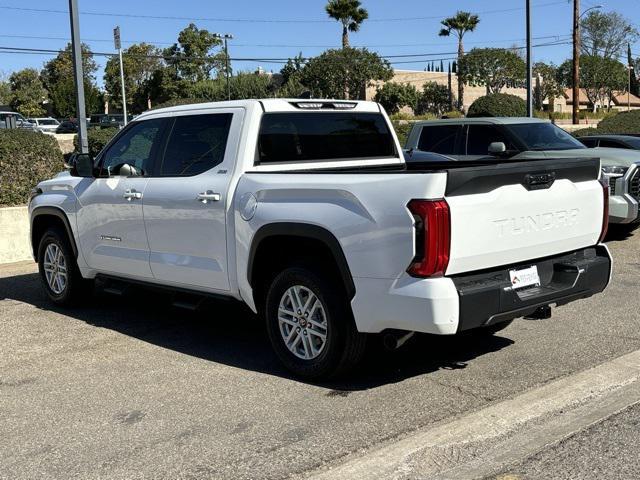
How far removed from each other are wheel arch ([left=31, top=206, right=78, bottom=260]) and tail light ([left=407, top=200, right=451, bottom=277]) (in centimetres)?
415

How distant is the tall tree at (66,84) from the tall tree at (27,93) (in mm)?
1142

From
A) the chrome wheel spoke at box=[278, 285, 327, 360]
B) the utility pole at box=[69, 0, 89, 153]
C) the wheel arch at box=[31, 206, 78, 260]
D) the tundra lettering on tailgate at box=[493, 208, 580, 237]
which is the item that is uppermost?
the utility pole at box=[69, 0, 89, 153]

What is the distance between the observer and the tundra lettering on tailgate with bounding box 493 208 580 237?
459 cm

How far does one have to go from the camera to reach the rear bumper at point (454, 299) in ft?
14.1

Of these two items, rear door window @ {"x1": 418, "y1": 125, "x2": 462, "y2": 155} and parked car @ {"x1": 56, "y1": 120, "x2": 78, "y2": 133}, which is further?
parked car @ {"x1": 56, "y1": 120, "x2": 78, "y2": 133}

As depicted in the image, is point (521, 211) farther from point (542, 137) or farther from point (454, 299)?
point (542, 137)

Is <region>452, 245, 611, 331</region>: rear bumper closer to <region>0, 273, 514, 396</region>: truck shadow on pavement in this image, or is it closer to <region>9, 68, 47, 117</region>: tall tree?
<region>0, 273, 514, 396</region>: truck shadow on pavement

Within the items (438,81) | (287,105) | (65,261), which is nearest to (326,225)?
(287,105)

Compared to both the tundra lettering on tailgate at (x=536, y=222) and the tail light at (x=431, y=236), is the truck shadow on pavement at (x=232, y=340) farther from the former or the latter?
the tundra lettering on tailgate at (x=536, y=222)

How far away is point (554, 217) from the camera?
4945mm

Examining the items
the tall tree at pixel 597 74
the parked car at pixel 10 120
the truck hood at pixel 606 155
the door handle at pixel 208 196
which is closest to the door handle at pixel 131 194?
the door handle at pixel 208 196

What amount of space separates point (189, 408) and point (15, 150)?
856 cm

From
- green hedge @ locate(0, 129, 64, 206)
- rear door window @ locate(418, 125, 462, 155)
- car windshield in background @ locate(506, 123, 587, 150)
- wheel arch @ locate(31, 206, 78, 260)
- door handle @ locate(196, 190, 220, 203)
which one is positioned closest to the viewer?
door handle @ locate(196, 190, 220, 203)

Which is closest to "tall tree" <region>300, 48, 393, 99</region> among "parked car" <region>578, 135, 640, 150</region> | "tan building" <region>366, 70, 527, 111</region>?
"tan building" <region>366, 70, 527, 111</region>
